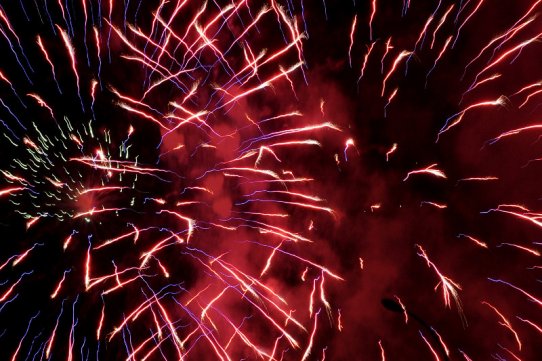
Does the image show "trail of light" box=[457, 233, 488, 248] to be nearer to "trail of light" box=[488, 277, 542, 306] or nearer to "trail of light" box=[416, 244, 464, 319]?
"trail of light" box=[488, 277, 542, 306]

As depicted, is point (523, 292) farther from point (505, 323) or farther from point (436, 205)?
point (436, 205)

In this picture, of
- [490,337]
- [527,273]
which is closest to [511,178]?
[527,273]

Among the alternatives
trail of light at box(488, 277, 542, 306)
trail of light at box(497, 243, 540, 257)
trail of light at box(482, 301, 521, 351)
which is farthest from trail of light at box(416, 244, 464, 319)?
trail of light at box(497, 243, 540, 257)

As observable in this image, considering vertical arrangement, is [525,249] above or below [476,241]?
below

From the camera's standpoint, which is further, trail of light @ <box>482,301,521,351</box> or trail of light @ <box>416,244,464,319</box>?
trail of light @ <box>416,244,464,319</box>

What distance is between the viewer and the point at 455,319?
33.4 feet

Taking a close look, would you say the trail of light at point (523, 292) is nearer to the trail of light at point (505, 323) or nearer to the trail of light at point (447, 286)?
the trail of light at point (505, 323)

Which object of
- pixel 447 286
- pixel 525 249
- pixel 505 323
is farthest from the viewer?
pixel 447 286

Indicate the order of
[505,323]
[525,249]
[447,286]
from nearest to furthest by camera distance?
[525,249], [505,323], [447,286]

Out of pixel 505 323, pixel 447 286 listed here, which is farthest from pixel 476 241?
pixel 505 323

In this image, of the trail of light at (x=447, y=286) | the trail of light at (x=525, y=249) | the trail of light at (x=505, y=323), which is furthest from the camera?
the trail of light at (x=447, y=286)

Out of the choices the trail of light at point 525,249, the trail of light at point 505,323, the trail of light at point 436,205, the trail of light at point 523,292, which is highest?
the trail of light at point 436,205

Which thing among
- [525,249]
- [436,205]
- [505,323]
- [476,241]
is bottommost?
[505,323]

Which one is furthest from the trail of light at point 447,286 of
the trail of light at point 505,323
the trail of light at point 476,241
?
the trail of light at point 476,241
